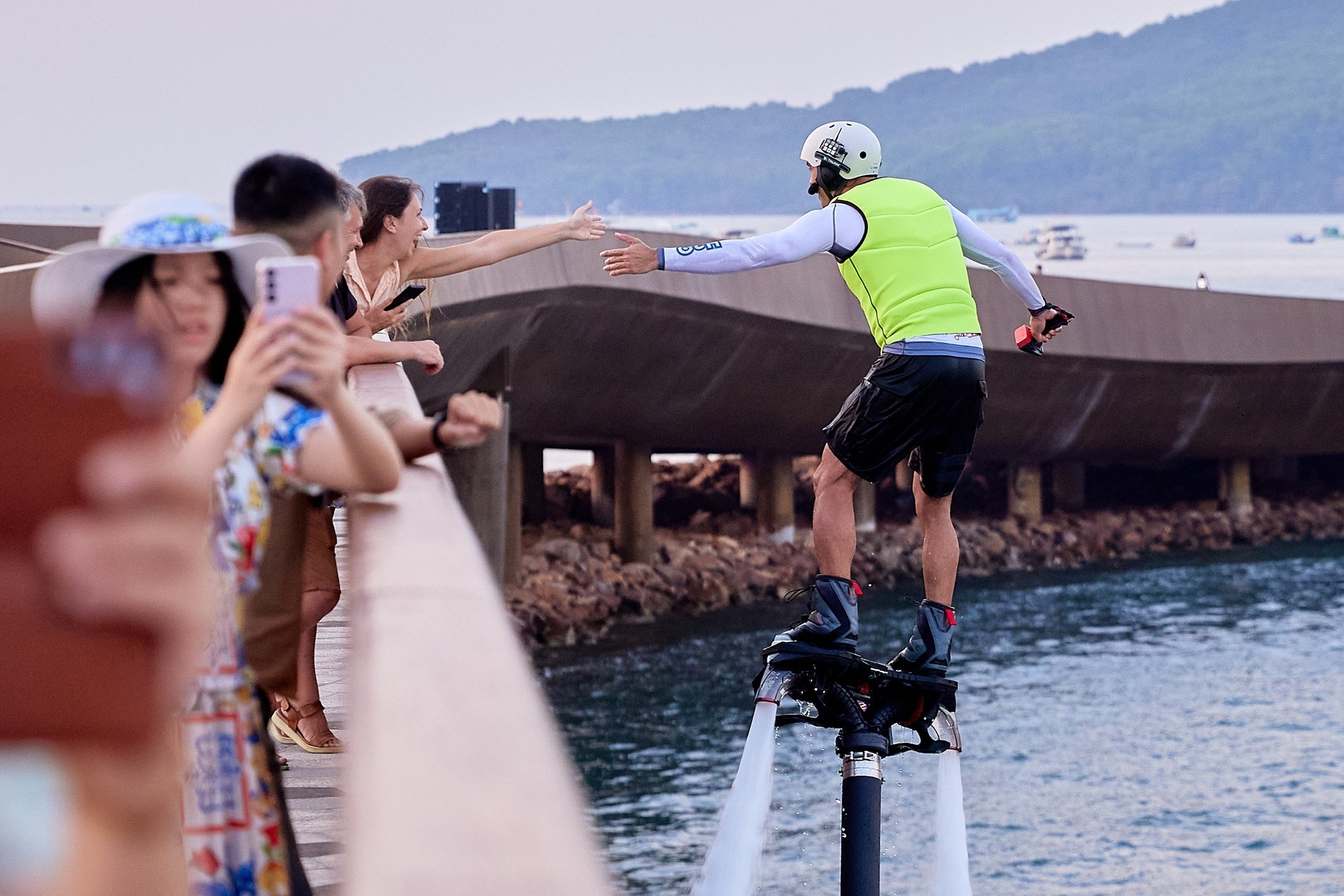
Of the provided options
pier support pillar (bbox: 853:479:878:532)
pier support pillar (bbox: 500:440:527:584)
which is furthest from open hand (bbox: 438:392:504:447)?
pier support pillar (bbox: 853:479:878:532)

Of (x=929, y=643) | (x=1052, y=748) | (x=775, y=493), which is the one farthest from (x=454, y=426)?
(x=775, y=493)

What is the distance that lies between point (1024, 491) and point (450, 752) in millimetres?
39432

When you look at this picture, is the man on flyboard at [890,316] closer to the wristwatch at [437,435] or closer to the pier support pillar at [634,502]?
the wristwatch at [437,435]

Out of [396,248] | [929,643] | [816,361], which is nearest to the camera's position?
[396,248]

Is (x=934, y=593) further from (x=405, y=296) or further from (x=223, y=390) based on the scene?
(x=223, y=390)

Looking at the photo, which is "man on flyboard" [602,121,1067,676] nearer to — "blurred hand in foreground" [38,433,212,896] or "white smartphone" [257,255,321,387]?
"white smartphone" [257,255,321,387]

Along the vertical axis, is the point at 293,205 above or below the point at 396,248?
below

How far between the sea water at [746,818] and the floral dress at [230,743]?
6371mm

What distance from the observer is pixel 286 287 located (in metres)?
2.69

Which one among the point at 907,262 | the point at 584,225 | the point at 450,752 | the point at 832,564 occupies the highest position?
the point at 584,225

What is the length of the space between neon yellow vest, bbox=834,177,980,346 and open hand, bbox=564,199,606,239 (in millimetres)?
1186

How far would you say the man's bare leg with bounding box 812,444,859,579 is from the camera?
27.7ft

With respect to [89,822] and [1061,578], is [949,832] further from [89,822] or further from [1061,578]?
[1061,578]

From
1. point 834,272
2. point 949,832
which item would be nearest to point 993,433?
point 834,272
